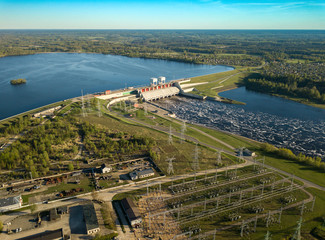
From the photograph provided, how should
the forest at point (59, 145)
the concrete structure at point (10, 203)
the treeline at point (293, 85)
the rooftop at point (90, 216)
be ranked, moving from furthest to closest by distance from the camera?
the treeline at point (293, 85) → the forest at point (59, 145) → the concrete structure at point (10, 203) → the rooftop at point (90, 216)

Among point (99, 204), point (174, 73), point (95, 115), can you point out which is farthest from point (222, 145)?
point (174, 73)

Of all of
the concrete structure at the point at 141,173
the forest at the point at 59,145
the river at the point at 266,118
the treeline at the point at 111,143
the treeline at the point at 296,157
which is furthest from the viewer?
the river at the point at 266,118

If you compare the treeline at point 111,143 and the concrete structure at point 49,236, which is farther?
the treeline at point 111,143

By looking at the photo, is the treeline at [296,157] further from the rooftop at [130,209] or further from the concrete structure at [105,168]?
the concrete structure at [105,168]

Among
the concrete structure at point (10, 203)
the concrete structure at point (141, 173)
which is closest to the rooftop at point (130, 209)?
the concrete structure at point (141, 173)

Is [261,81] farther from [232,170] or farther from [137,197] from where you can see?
[137,197]

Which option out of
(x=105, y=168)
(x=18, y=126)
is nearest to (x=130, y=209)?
(x=105, y=168)
